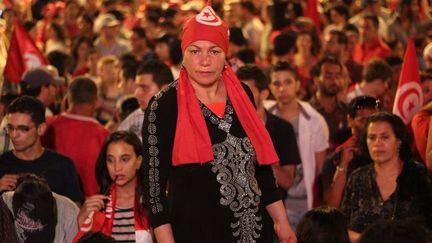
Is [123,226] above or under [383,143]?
under

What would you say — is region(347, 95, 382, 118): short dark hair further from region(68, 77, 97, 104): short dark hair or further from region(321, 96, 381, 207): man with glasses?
region(68, 77, 97, 104): short dark hair

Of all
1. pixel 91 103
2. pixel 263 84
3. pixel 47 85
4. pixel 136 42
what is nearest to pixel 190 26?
pixel 263 84

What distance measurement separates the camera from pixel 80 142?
36.2 ft

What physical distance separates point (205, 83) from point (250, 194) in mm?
658

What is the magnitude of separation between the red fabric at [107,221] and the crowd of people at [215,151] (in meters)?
0.01

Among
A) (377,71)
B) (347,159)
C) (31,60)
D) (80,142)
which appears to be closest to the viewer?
(347,159)

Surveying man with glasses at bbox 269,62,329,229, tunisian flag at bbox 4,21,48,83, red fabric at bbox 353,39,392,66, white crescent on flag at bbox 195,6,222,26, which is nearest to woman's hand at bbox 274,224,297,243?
white crescent on flag at bbox 195,6,222,26

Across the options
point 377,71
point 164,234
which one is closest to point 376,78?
point 377,71

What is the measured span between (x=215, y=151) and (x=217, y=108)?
0.88 feet

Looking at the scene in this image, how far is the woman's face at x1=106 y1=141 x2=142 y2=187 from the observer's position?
Answer: 29.6ft

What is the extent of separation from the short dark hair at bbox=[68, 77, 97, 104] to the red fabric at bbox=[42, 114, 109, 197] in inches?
10.4

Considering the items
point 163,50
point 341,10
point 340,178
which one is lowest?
point 340,178

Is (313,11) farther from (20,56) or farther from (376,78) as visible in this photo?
(20,56)

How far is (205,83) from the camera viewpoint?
6988 millimetres
